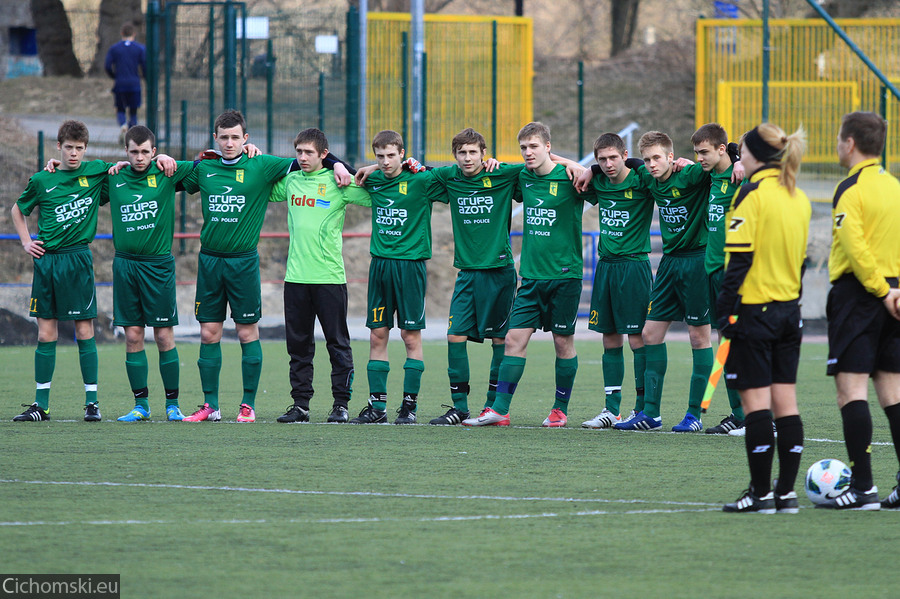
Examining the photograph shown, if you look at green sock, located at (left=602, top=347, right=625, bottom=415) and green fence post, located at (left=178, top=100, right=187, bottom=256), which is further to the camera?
green fence post, located at (left=178, top=100, right=187, bottom=256)

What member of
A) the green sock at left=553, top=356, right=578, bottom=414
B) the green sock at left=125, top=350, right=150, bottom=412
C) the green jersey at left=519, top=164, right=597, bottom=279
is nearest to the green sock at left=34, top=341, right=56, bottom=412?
the green sock at left=125, top=350, right=150, bottom=412

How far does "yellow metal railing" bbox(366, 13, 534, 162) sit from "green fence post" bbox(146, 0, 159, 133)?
3823 millimetres

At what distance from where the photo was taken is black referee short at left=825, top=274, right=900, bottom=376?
230 inches

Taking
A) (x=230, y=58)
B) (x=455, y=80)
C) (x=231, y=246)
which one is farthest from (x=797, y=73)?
(x=231, y=246)

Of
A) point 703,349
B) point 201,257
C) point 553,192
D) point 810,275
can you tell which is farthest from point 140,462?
point 810,275

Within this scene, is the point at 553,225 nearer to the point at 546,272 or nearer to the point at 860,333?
the point at 546,272

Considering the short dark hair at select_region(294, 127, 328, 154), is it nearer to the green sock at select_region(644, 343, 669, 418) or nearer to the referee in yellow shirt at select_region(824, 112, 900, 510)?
the green sock at select_region(644, 343, 669, 418)

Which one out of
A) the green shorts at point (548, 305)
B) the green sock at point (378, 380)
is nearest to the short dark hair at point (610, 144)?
the green shorts at point (548, 305)

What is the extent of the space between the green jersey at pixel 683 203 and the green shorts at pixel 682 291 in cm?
9

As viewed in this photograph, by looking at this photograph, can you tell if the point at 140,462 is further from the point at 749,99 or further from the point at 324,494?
the point at 749,99

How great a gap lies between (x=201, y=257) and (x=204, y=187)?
546mm

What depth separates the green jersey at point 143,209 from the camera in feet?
29.3

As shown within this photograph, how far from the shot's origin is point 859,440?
579 centimetres

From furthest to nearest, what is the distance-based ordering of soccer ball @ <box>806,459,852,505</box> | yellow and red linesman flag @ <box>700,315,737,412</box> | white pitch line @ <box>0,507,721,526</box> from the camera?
soccer ball @ <box>806,459,852,505</box> < yellow and red linesman flag @ <box>700,315,737,412</box> < white pitch line @ <box>0,507,721,526</box>
